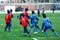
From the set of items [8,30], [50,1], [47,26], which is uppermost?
[47,26]

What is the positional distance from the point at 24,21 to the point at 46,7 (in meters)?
45.7

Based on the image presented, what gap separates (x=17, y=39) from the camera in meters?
19.8

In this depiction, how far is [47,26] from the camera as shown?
19.6 meters

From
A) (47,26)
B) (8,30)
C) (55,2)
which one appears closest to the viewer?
(47,26)

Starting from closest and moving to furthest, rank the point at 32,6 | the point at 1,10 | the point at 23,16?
1. the point at 23,16
2. the point at 1,10
3. the point at 32,6

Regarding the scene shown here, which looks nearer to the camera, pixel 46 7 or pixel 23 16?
pixel 23 16

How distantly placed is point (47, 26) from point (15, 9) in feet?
141

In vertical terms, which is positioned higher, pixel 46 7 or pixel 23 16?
pixel 23 16

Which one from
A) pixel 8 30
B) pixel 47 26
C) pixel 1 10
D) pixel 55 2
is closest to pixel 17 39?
pixel 47 26

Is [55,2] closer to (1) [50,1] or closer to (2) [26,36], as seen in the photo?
(1) [50,1]

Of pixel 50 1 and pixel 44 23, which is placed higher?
pixel 44 23

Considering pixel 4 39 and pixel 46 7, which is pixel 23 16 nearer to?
pixel 4 39

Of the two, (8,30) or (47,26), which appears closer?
(47,26)

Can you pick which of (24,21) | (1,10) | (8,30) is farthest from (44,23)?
(1,10)
